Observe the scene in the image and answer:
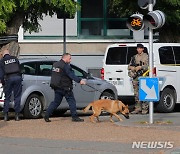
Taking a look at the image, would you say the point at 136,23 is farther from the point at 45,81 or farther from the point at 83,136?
the point at 45,81

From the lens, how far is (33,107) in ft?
56.9

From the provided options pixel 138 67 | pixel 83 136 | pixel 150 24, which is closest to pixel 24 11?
pixel 138 67

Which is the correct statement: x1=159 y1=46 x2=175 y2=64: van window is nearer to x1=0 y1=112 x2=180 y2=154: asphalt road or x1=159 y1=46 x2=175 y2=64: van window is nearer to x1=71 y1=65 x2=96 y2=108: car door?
x1=71 y1=65 x2=96 y2=108: car door

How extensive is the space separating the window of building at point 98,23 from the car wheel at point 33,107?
38.9ft

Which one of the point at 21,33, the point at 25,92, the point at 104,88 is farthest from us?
the point at 21,33

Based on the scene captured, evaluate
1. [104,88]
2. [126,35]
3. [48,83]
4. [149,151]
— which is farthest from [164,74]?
[126,35]

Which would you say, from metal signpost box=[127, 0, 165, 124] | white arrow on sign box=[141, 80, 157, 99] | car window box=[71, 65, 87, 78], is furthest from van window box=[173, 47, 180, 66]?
white arrow on sign box=[141, 80, 157, 99]

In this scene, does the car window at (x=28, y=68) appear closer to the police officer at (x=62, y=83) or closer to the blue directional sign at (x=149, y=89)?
the police officer at (x=62, y=83)

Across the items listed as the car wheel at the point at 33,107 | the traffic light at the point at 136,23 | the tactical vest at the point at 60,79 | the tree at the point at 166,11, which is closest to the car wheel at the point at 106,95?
the car wheel at the point at 33,107

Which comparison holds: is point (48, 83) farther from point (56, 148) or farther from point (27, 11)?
point (56, 148)

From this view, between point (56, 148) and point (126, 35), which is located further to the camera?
point (126, 35)

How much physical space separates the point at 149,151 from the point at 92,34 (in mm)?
17754

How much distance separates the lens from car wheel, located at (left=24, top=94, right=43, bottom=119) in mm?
17188

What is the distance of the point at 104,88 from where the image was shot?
61.6ft
